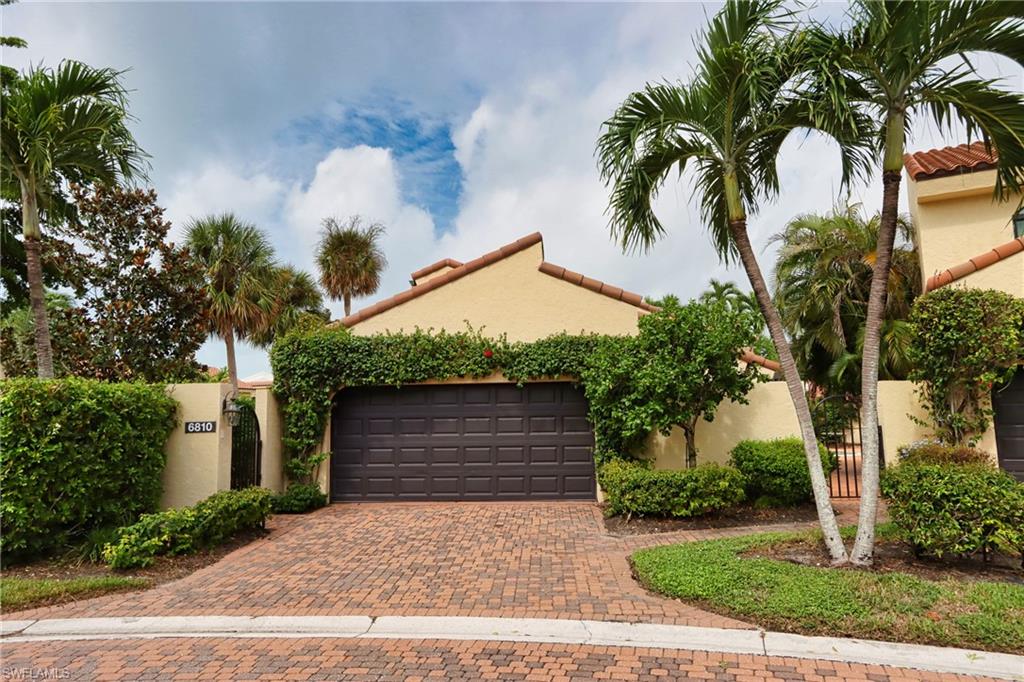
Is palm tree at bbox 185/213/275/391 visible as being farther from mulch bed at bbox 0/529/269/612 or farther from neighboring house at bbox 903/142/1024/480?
neighboring house at bbox 903/142/1024/480

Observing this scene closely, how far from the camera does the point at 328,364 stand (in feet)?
36.5

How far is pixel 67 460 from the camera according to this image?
709 centimetres

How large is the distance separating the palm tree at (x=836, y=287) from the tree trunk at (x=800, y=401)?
928 cm

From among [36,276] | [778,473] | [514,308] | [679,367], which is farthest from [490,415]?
[36,276]

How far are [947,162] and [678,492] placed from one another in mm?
11279

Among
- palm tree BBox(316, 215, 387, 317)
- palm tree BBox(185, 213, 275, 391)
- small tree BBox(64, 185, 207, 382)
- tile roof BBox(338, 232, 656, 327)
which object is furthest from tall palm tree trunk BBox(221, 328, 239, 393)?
tile roof BBox(338, 232, 656, 327)

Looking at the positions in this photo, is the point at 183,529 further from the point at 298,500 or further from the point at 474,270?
the point at 474,270

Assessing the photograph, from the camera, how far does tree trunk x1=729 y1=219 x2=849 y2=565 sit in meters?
6.00

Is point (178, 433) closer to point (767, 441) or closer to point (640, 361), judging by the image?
point (640, 361)

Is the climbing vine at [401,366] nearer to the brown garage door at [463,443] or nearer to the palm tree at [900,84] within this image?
the brown garage door at [463,443]

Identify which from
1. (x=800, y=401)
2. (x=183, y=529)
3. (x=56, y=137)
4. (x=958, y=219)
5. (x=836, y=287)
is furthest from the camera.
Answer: (x=836, y=287)

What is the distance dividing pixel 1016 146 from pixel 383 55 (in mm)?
8636

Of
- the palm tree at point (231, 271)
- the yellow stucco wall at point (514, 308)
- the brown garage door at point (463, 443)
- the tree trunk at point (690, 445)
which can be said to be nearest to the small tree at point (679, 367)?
the tree trunk at point (690, 445)

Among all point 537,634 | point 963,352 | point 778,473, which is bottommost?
point 537,634
